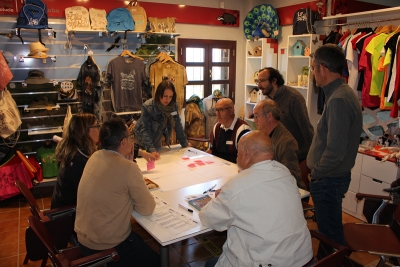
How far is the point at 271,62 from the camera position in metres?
6.19

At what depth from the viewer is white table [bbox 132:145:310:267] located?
1.93 metres

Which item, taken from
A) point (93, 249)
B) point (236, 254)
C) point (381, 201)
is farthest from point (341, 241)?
point (93, 249)

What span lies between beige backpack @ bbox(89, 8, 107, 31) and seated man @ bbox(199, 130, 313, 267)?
4164mm

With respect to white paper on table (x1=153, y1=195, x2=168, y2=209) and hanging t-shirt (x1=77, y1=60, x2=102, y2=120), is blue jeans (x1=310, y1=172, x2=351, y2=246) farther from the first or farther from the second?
hanging t-shirt (x1=77, y1=60, x2=102, y2=120)

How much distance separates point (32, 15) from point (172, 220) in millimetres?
3831

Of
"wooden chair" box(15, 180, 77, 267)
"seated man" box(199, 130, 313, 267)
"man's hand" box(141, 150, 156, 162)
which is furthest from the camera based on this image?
"man's hand" box(141, 150, 156, 162)

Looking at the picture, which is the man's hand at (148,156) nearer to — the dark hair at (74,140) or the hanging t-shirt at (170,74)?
the dark hair at (74,140)

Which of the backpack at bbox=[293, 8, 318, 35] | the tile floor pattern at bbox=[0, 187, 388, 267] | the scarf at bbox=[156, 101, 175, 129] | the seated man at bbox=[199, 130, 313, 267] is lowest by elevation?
the tile floor pattern at bbox=[0, 187, 388, 267]

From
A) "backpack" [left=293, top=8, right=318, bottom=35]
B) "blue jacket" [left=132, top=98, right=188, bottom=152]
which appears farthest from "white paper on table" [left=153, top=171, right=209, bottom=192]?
"backpack" [left=293, top=8, right=318, bottom=35]

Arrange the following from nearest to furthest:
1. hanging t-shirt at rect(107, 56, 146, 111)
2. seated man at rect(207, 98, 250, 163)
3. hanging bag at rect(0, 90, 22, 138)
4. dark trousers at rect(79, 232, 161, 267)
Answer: dark trousers at rect(79, 232, 161, 267) < seated man at rect(207, 98, 250, 163) < hanging bag at rect(0, 90, 22, 138) < hanging t-shirt at rect(107, 56, 146, 111)

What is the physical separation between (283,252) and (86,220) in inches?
44.9

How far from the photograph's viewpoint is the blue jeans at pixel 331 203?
7.83 ft

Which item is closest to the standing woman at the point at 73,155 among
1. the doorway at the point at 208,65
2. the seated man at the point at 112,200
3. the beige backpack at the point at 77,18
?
the seated man at the point at 112,200

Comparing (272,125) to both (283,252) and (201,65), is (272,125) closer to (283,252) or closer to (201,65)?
(283,252)
